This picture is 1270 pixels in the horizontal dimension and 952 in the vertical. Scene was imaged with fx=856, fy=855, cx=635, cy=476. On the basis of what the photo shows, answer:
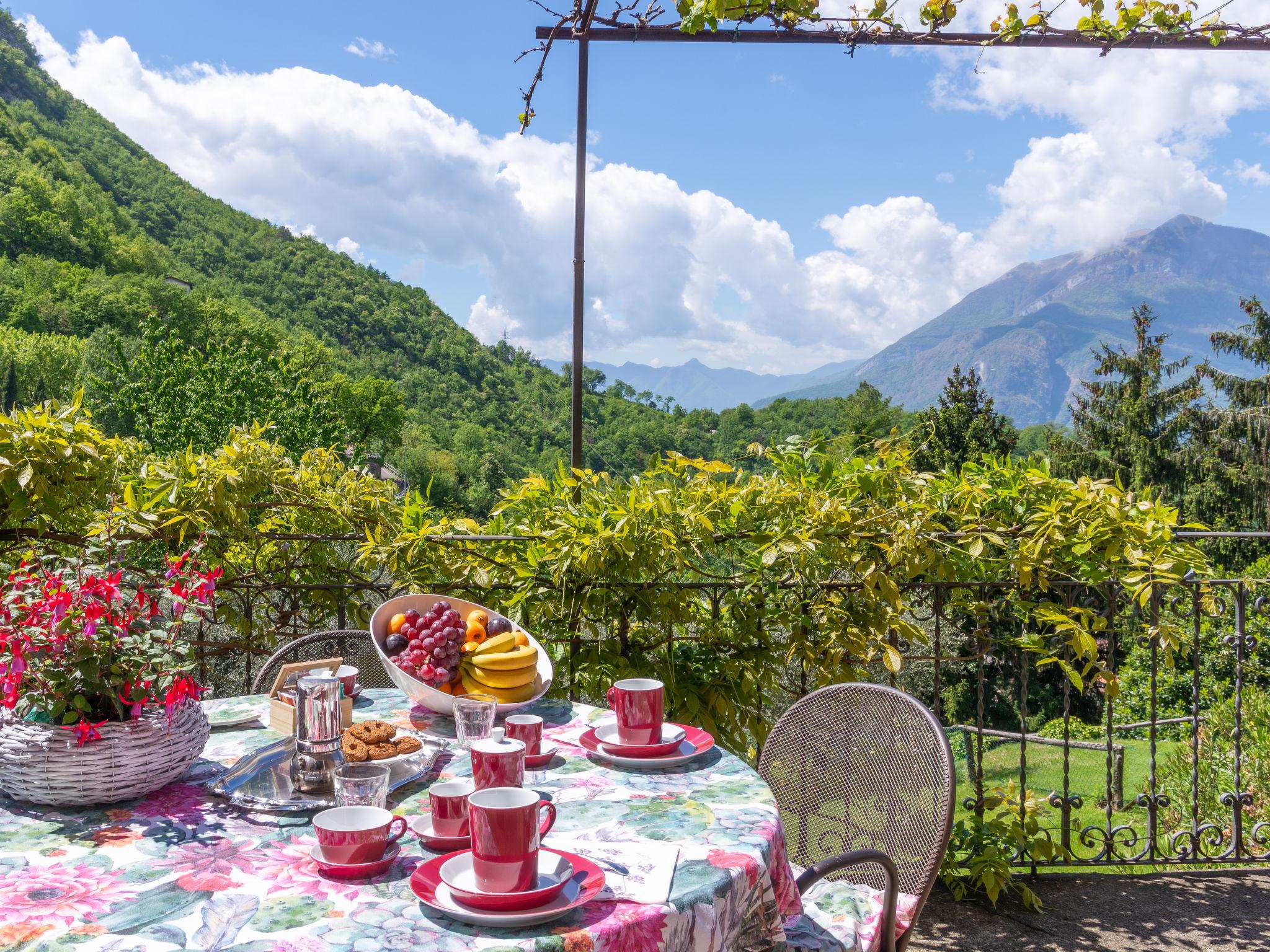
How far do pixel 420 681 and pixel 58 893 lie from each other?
26.5 inches

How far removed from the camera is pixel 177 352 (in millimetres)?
24281

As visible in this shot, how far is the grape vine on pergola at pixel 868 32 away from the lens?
2.58 meters

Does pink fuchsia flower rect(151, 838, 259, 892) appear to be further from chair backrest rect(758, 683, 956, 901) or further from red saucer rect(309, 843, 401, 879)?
chair backrest rect(758, 683, 956, 901)

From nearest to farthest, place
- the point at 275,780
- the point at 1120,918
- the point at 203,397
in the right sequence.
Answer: the point at 275,780
the point at 1120,918
the point at 203,397

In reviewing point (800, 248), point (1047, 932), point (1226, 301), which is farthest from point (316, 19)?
point (1226, 301)

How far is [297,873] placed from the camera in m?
0.94

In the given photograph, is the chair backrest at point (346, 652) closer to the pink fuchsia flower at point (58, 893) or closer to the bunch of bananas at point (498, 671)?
the bunch of bananas at point (498, 671)

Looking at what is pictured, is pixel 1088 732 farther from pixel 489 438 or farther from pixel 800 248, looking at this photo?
pixel 800 248

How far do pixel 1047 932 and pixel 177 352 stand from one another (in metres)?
26.6

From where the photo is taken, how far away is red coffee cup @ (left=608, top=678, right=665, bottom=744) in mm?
1371

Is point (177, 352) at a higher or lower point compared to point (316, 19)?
lower

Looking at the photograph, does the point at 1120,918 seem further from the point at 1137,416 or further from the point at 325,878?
the point at 1137,416

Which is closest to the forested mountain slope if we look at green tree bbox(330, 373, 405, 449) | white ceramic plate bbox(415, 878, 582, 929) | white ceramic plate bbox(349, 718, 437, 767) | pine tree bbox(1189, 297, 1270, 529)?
green tree bbox(330, 373, 405, 449)

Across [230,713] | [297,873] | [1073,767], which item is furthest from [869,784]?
[1073,767]
